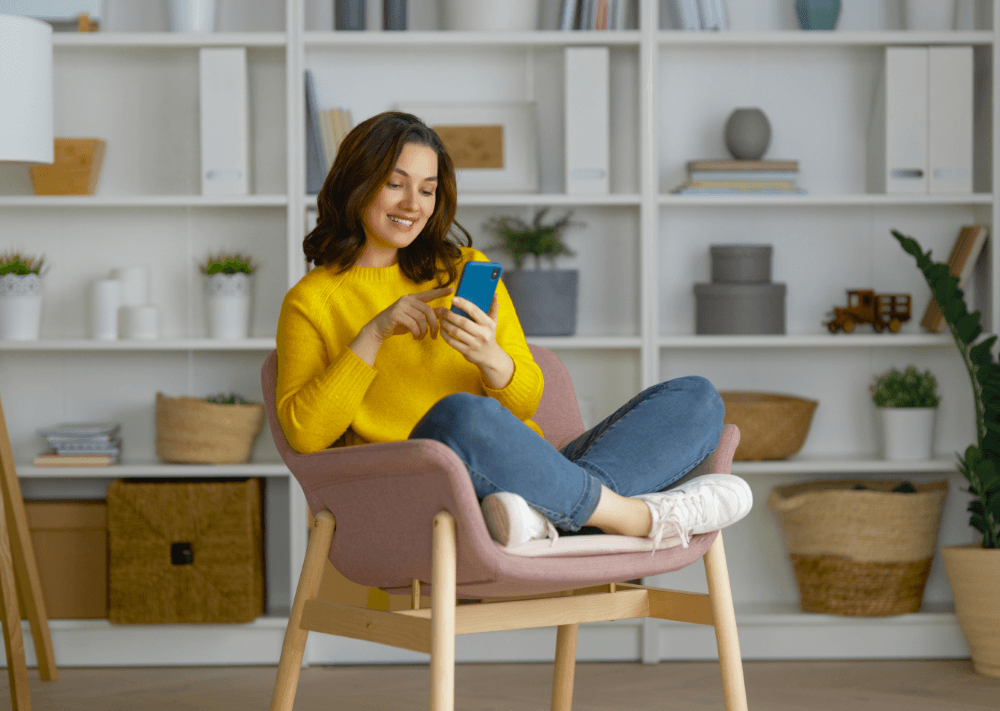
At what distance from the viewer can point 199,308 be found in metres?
2.92

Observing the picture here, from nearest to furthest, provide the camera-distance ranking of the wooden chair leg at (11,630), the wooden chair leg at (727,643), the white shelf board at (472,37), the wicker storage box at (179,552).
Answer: the wooden chair leg at (727,643)
the wooden chair leg at (11,630)
the wicker storage box at (179,552)
the white shelf board at (472,37)

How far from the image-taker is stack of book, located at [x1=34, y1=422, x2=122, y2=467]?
2670 mm

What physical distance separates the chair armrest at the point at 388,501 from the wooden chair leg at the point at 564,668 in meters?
0.48

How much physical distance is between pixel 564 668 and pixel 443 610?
0.68 metres

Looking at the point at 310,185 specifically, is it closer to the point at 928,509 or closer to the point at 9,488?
the point at 9,488

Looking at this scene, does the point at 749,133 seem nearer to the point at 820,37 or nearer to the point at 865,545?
the point at 820,37

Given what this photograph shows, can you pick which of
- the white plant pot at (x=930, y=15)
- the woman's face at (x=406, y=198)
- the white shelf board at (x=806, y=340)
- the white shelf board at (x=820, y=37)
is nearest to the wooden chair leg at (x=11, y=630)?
the woman's face at (x=406, y=198)

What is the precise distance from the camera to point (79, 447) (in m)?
2.70

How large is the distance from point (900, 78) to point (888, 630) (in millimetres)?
1463

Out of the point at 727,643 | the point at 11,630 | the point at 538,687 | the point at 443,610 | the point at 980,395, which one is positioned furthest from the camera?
the point at 980,395

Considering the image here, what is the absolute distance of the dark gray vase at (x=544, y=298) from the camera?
8.96ft

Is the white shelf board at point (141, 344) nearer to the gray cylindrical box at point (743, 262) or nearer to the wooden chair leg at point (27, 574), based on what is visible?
the wooden chair leg at point (27, 574)

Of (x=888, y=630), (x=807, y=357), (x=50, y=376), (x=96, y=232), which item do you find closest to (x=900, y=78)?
(x=807, y=357)

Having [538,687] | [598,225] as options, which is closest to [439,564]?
[538,687]
